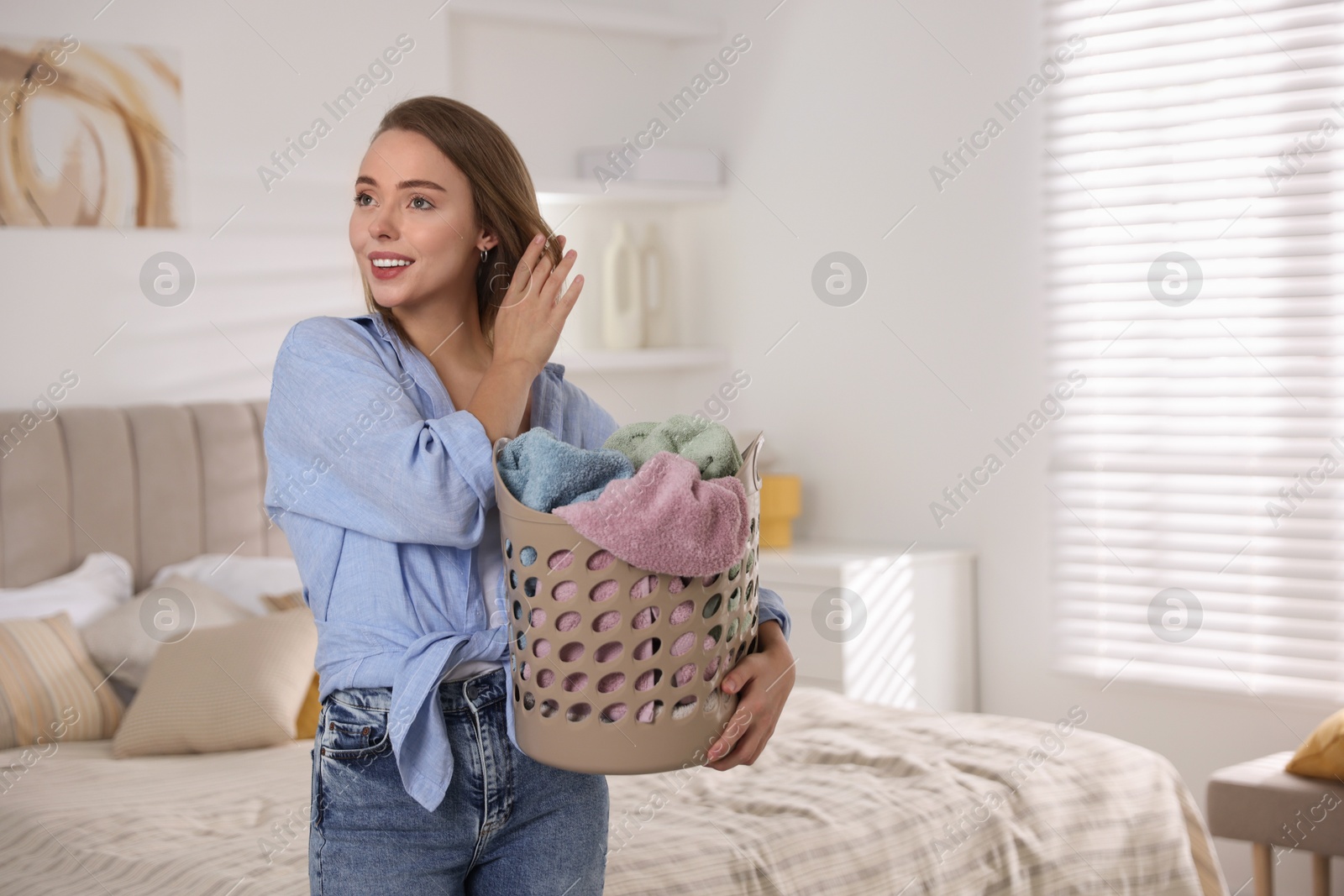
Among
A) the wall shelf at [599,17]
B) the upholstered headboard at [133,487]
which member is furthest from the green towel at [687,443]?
the wall shelf at [599,17]

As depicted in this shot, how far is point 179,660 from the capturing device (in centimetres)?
274

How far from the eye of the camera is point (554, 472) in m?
1.02

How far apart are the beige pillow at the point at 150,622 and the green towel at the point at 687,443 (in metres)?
1.96

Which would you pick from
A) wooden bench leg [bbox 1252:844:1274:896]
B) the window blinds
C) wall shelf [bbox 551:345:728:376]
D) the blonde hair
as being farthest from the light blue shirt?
wall shelf [bbox 551:345:728:376]

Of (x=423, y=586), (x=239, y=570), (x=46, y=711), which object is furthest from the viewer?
(x=239, y=570)

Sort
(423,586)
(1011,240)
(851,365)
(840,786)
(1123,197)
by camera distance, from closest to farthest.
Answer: (423,586) < (840,786) < (1123,197) < (1011,240) < (851,365)

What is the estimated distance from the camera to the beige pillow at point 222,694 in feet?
8.69

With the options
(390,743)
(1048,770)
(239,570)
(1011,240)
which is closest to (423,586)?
(390,743)

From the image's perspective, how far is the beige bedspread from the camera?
191 centimetres

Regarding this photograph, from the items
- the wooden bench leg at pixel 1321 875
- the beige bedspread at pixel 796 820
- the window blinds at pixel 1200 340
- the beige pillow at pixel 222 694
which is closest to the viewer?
the beige bedspread at pixel 796 820

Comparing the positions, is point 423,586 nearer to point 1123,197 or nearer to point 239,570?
point 239,570

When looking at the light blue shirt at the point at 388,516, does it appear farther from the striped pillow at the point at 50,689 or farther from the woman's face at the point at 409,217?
the striped pillow at the point at 50,689

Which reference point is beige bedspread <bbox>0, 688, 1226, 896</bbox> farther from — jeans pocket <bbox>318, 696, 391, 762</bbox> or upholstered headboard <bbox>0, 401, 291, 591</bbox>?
jeans pocket <bbox>318, 696, 391, 762</bbox>

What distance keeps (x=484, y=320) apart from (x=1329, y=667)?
2.65 meters
